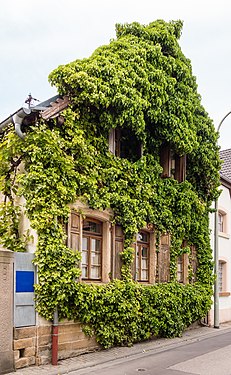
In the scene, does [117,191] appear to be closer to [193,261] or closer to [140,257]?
[140,257]

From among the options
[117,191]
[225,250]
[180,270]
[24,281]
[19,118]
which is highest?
[19,118]

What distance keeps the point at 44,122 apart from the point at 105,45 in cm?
372

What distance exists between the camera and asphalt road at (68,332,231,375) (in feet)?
37.8

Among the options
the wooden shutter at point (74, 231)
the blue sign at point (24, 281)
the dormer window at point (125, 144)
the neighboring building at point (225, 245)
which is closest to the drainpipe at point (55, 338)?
the blue sign at point (24, 281)

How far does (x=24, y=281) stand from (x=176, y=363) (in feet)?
13.5

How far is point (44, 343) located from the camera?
468 inches

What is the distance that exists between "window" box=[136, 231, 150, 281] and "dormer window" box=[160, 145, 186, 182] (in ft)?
7.61

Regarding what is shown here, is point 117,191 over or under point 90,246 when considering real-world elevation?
over

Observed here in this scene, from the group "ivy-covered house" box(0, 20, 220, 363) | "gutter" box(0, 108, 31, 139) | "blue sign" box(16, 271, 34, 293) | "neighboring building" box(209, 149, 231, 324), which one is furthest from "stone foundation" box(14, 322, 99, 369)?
"neighboring building" box(209, 149, 231, 324)

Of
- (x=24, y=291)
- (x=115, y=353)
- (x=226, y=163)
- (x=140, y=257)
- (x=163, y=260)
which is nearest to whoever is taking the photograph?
(x=24, y=291)

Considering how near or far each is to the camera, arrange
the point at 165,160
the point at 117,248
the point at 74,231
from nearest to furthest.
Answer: the point at 74,231, the point at 117,248, the point at 165,160

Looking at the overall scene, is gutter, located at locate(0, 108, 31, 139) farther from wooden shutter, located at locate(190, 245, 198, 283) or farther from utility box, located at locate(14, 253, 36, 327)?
wooden shutter, located at locate(190, 245, 198, 283)

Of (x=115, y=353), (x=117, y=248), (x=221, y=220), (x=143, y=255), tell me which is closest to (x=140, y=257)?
(x=143, y=255)

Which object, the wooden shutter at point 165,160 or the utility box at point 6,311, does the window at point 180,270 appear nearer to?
the wooden shutter at point 165,160
